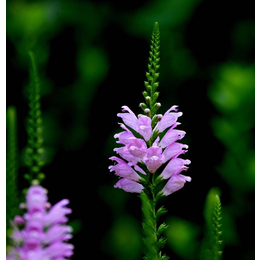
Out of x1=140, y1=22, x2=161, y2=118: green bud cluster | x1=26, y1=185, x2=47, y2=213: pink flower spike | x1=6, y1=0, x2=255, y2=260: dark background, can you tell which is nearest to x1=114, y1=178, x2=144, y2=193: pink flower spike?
x1=140, y1=22, x2=161, y2=118: green bud cluster

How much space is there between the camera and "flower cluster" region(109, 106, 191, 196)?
50 centimetres

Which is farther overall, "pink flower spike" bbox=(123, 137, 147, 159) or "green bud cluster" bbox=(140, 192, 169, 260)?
"pink flower spike" bbox=(123, 137, 147, 159)

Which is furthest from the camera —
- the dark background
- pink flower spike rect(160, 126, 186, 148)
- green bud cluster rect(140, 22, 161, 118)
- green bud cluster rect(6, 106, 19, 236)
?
the dark background

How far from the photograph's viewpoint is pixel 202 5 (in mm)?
1422

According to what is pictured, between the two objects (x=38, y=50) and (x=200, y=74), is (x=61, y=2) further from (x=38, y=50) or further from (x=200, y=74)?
(x=200, y=74)

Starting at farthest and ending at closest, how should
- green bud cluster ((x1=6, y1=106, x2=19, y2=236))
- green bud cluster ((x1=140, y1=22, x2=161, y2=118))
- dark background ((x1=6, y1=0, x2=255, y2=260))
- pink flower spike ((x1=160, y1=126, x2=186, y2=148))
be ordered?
dark background ((x1=6, y1=0, x2=255, y2=260))
pink flower spike ((x1=160, y1=126, x2=186, y2=148))
green bud cluster ((x1=140, y1=22, x2=161, y2=118))
green bud cluster ((x1=6, y1=106, x2=19, y2=236))

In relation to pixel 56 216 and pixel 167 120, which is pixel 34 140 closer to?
pixel 56 216

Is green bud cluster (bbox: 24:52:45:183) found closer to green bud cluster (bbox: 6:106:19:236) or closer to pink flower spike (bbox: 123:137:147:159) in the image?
green bud cluster (bbox: 6:106:19:236)

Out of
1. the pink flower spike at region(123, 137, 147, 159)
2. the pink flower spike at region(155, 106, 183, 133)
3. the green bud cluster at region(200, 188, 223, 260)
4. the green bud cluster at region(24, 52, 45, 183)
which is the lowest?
the green bud cluster at region(200, 188, 223, 260)

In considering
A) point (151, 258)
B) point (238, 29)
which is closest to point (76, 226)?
point (151, 258)

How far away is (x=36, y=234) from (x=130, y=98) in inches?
38.3

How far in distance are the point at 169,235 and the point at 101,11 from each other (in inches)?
27.8

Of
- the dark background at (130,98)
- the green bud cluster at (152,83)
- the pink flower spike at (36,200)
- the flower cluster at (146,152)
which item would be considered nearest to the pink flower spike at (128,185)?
the flower cluster at (146,152)

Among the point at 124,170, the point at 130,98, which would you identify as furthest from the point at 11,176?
the point at 130,98
